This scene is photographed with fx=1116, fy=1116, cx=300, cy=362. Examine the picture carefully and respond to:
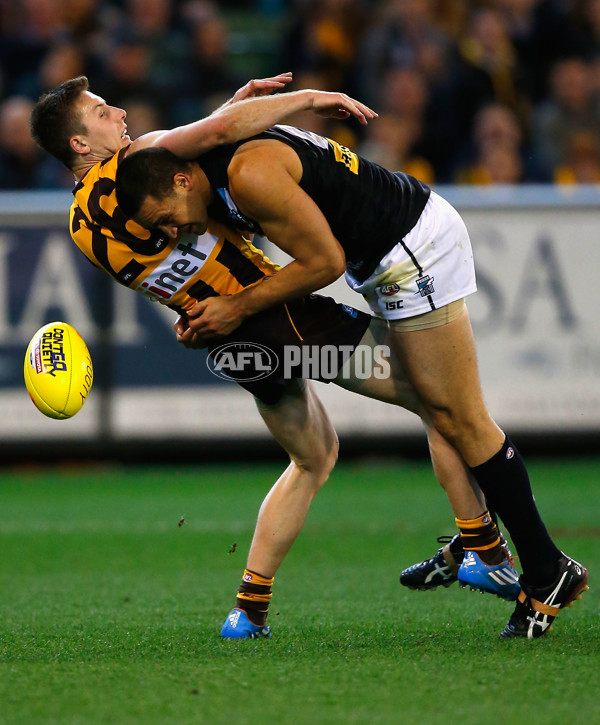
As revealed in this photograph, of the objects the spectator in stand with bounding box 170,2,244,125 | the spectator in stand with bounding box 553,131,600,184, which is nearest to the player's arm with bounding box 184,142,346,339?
the spectator in stand with bounding box 553,131,600,184

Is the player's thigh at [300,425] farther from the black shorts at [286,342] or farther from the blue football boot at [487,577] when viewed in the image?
the blue football boot at [487,577]

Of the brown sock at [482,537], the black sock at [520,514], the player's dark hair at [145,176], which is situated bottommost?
the brown sock at [482,537]

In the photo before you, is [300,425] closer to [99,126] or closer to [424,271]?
[424,271]

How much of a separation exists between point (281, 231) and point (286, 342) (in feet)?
1.54

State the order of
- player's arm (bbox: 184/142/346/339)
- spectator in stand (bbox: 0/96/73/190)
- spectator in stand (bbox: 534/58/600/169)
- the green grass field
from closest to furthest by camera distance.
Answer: the green grass field → player's arm (bbox: 184/142/346/339) → spectator in stand (bbox: 0/96/73/190) → spectator in stand (bbox: 534/58/600/169)

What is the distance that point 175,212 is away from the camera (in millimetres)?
3748

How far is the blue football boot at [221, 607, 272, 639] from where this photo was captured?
4078mm

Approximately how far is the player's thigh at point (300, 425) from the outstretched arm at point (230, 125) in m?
0.97

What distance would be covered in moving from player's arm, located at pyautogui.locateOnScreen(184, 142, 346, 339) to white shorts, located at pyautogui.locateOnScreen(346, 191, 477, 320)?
0.84ft

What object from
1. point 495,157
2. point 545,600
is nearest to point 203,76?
point 495,157

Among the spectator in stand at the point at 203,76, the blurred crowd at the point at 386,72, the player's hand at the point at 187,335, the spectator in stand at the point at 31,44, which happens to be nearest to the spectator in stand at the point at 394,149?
the blurred crowd at the point at 386,72

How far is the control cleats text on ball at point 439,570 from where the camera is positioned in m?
4.28

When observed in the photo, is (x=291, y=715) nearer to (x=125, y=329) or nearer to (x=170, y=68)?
(x=125, y=329)

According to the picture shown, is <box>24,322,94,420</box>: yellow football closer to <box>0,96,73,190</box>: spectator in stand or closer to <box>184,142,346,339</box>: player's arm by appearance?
<box>184,142,346,339</box>: player's arm
